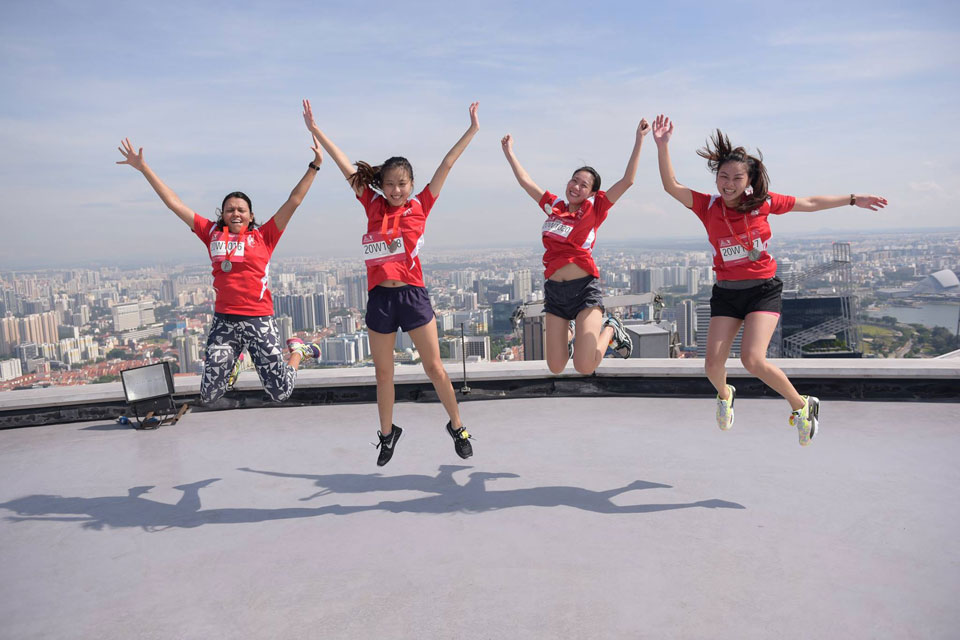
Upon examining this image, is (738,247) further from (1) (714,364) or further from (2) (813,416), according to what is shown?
(2) (813,416)

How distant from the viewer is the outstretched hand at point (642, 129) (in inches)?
159

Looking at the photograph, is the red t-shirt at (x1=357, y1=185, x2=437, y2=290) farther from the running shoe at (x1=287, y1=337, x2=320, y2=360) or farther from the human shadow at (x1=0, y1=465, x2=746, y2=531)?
the human shadow at (x1=0, y1=465, x2=746, y2=531)

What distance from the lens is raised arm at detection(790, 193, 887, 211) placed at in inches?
153

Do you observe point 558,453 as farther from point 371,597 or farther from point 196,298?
point 196,298

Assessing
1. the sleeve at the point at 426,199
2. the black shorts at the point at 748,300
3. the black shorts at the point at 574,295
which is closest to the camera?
the black shorts at the point at 748,300

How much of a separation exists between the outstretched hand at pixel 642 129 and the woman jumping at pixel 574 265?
0.26 metres

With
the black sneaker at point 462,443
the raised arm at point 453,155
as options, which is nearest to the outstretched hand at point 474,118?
the raised arm at point 453,155

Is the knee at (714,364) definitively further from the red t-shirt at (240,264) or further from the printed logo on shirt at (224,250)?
the printed logo on shirt at (224,250)

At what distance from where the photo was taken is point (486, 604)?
2.49m

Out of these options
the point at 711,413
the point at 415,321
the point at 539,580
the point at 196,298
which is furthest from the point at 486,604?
the point at 196,298

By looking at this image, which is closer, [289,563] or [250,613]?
[250,613]

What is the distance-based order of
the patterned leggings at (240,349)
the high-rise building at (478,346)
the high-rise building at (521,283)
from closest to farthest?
the patterned leggings at (240,349) → the high-rise building at (478,346) → the high-rise building at (521,283)

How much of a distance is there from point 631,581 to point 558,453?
171 centimetres

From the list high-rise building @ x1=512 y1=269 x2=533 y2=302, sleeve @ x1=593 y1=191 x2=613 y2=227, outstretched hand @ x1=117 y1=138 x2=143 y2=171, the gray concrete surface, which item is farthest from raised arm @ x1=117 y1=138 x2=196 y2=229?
high-rise building @ x1=512 y1=269 x2=533 y2=302
